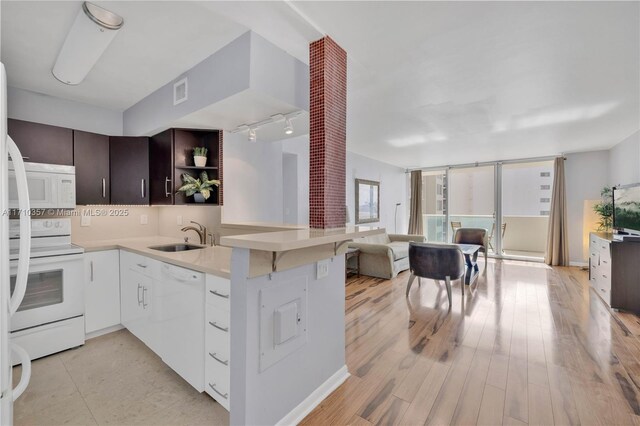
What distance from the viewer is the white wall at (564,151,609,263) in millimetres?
5781

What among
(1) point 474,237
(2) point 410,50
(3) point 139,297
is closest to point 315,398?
(3) point 139,297

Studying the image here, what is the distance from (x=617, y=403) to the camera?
180 centimetres

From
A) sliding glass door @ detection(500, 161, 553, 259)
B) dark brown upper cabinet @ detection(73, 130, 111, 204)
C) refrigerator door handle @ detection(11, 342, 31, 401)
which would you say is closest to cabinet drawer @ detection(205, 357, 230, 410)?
refrigerator door handle @ detection(11, 342, 31, 401)

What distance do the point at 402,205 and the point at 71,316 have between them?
762cm

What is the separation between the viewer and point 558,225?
6012 millimetres

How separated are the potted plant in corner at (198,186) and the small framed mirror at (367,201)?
12.5 ft

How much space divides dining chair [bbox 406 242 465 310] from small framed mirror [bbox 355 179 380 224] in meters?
2.51

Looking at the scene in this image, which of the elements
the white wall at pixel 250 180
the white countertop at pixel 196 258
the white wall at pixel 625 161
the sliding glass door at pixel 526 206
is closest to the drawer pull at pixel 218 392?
the white countertop at pixel 196 258

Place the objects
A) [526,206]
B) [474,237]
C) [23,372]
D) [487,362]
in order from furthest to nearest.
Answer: [526,206] < [474,237] < [487,362] < [23,372]

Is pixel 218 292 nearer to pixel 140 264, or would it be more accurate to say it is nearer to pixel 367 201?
pixel 140 264

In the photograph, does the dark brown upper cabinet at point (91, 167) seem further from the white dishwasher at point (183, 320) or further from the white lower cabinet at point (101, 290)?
the white dishwasher at point (183, 320)

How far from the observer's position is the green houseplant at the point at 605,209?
16.7ft

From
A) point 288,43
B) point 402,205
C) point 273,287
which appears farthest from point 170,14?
point 402,205

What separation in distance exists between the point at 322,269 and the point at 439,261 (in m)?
2.31
